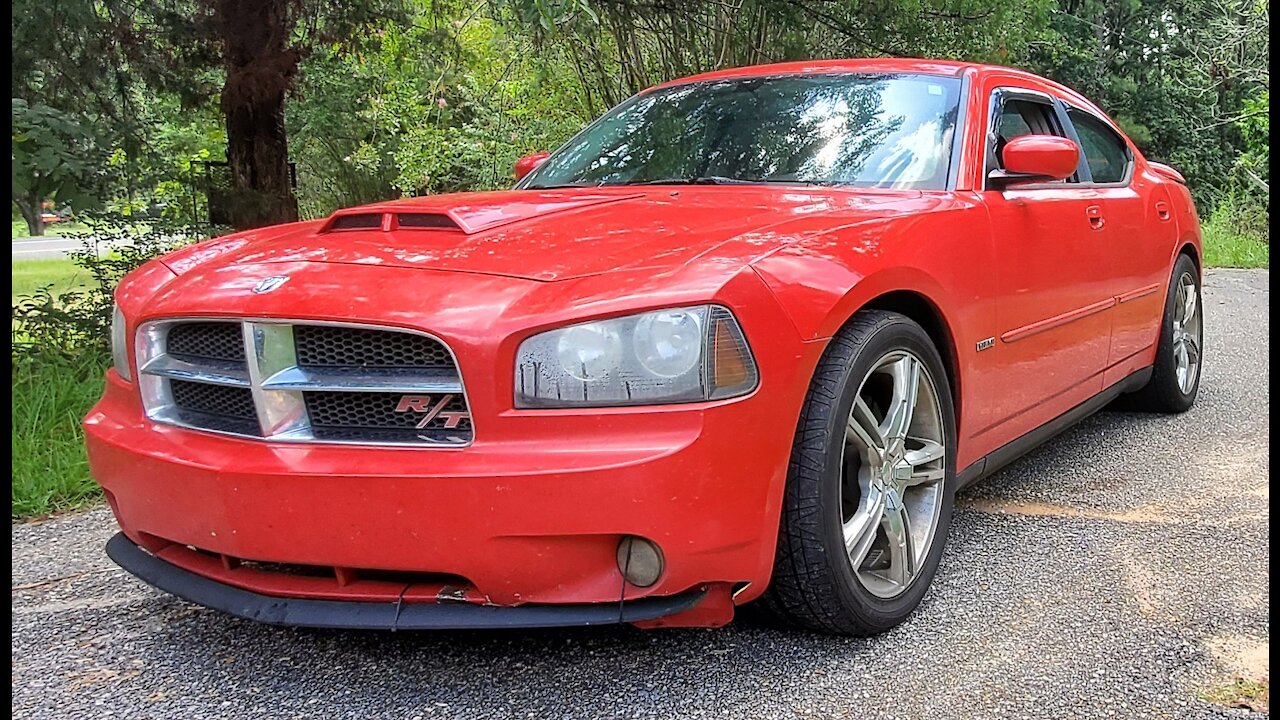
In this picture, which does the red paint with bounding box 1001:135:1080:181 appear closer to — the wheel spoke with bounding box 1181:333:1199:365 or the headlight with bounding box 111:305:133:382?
the wheel spoke with bounding box 1181:333:1199:365

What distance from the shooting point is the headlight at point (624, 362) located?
206 cm

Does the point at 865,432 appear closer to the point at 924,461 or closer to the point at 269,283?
the point at 924,461

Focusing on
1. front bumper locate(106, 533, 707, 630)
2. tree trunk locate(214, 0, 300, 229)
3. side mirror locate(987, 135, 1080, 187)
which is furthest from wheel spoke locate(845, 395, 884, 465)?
tree trunk locate(214, 0, 300, 229)

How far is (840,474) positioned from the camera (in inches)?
92.1

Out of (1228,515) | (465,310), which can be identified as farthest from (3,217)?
(1228,515)

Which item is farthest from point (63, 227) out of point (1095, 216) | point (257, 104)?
point (1095, 216)

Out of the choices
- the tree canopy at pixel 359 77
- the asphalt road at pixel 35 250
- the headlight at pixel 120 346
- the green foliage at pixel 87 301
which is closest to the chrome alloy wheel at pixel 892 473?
the headlight at pixel 120 346

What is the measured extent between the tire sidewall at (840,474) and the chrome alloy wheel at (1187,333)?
2650 millimetres

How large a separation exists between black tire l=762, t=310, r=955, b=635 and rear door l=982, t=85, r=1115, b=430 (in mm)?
775

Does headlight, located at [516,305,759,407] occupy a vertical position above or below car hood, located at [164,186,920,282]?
below

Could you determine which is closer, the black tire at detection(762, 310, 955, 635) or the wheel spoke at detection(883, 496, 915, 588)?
the black tire at detection(762, 310, 955, 635)

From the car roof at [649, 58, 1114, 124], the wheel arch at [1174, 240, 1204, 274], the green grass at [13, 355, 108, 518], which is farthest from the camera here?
the wheel arch at [1174, 240, 1204, 274]

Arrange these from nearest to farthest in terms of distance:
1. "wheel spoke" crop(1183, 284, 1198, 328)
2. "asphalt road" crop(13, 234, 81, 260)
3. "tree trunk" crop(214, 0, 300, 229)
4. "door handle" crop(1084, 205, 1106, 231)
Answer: "door handle" crop(1084, 205, 1106, 231) < "wheel spoke" crop(1183, 284, 1198, 328) < "tree trunk" crop(214, 0, 300, 229) < "asphalt road" crop(13, 234, 81, 260)

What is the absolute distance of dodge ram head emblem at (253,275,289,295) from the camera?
7.45 feet
